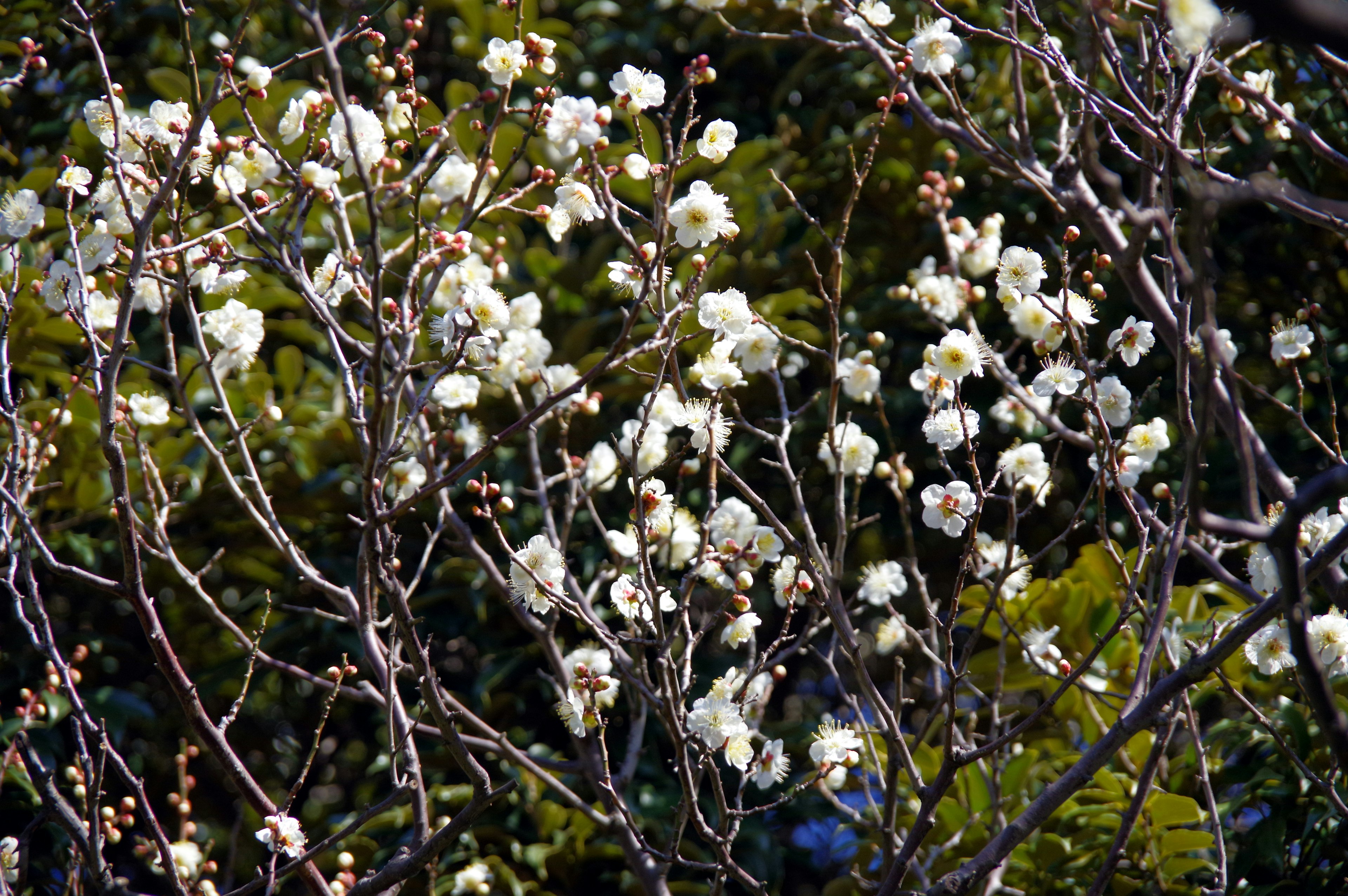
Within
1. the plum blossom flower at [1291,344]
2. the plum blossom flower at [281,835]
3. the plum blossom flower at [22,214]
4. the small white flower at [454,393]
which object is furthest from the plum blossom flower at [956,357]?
the plum blossom flower at [22,214]

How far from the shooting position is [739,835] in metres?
2.00

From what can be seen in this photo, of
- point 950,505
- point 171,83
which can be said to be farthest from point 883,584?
point 171,83

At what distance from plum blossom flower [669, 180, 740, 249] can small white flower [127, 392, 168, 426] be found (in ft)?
3.03

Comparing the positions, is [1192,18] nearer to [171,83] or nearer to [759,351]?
[759,351]

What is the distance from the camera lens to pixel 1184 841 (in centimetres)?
167

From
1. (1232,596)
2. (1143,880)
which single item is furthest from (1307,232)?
(1143,880)

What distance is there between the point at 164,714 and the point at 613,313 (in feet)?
4.86

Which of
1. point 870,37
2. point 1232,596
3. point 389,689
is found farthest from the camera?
point 1232,596

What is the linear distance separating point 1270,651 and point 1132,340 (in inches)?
18.6

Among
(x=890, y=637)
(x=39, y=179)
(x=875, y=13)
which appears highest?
(x=875, y=13)

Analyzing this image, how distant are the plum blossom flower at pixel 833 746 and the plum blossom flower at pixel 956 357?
1.72 feet

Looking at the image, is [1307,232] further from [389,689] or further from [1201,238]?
[389,689]

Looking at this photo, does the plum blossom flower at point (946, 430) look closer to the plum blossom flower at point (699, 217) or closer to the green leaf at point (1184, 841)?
the plum blossom flower at point (699, 217)

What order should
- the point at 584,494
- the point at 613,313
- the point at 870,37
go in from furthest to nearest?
the point at 613,313 < the point at 870,37 < the point at 584,494
